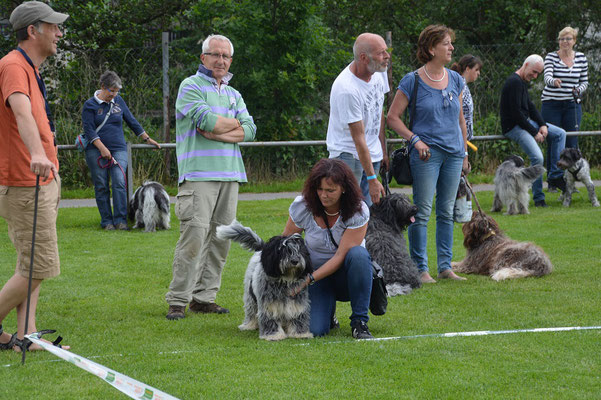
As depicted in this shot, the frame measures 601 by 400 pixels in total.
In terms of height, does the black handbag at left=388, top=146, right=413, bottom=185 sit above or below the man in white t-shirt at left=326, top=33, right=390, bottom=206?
below

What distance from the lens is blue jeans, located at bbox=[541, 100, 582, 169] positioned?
11727 mm

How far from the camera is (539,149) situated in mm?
10812

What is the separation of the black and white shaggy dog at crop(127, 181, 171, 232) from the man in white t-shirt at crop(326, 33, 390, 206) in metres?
4.14

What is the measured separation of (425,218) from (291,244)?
2.17 m

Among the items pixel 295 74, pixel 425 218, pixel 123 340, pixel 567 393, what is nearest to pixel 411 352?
pixel 567 393

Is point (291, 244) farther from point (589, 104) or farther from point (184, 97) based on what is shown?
point (589, 104)

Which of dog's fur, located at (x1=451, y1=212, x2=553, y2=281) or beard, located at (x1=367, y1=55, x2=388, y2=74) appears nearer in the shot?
beard, located at (x1=367, y1=55, x2=388, y2=74)

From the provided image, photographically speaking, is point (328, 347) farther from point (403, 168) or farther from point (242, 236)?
point (403, 168)

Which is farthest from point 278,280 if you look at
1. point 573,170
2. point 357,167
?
point 573,170

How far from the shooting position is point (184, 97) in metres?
5.50

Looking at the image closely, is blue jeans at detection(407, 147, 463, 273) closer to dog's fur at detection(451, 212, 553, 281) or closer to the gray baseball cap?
dog's fur at detection(451, 212, 553, 281)

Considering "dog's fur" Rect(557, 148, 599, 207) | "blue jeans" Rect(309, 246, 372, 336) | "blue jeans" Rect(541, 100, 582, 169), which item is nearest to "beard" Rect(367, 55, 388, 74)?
"blue jeans" Rect(309, 246, 372, 336)

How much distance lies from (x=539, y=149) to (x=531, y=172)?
0.69 m

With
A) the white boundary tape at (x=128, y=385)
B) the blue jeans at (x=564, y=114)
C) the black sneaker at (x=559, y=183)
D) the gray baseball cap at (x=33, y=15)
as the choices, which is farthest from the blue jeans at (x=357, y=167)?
the blue jeans at (x=564, y=114)
